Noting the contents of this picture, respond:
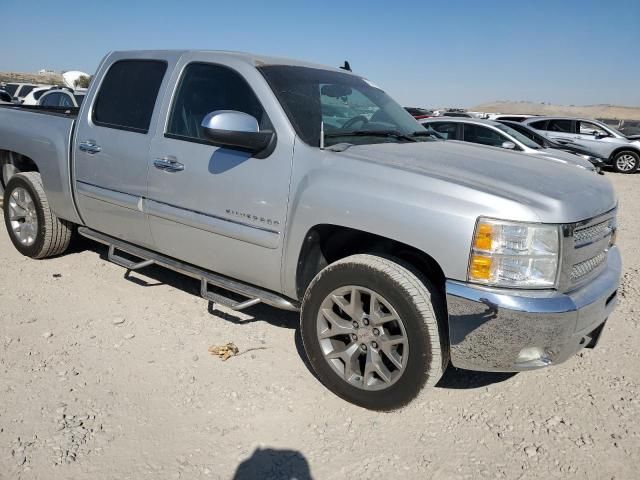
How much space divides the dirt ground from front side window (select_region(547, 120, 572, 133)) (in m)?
13.3

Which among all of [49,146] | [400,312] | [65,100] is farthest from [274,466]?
[65,100]

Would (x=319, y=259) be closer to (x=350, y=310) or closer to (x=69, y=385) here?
(x=350, y=310)

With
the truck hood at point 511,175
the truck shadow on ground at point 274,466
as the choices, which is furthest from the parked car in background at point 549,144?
the truck shadow on ground at point 274,466

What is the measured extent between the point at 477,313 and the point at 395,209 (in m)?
0.64

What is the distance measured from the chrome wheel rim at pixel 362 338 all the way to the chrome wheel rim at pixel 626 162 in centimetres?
1568

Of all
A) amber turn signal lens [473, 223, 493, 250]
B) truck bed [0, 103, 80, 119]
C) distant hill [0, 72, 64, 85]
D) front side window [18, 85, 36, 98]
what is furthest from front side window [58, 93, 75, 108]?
distant hill [0, 72, 64, 85]

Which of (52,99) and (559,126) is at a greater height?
(559,126)

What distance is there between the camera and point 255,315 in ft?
13.6

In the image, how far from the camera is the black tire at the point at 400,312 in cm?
263

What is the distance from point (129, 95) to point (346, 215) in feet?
7.39

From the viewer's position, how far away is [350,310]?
114 inches

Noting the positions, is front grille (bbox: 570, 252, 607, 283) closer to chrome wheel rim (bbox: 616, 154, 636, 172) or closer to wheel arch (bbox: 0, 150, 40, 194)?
wheel arch (bbox: 0, 150, 40, 194)

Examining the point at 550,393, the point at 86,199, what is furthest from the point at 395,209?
the point at 86,199

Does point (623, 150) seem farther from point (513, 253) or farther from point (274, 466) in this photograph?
point (274, 466)
